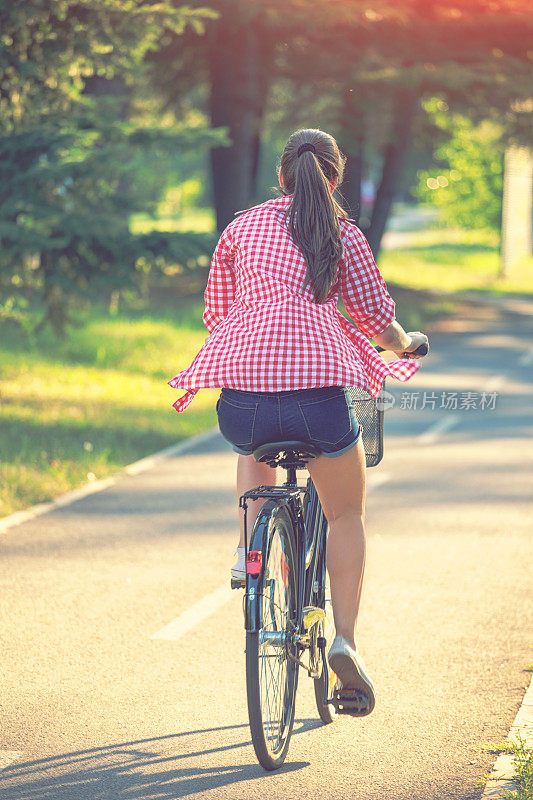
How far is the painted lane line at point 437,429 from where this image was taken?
41.5 feet

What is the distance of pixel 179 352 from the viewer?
61.4ft

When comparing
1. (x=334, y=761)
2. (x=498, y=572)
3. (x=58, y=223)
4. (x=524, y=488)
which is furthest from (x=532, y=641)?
(x=58, y=223)

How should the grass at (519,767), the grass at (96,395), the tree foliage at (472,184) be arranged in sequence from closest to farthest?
1. the grass at (519,767)
2. the grass at (96,395)
3. the tree foliage at (472,184)

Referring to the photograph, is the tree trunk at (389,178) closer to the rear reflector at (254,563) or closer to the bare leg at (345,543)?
the bare leg at (345,543)

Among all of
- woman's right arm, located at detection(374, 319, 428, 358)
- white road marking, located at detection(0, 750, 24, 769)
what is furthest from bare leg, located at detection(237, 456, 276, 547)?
white road marking, located at detection(0, 750, 24, 769)

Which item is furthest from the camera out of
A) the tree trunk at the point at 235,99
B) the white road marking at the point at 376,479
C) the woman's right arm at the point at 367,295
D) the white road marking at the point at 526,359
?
the tree trunk at the point at 235,99

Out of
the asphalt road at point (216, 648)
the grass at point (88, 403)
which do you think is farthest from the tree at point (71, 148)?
the asphalt road at point (216, 648)

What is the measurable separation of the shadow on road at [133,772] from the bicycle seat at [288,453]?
3.47 feet

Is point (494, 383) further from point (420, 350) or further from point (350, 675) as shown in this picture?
point (350, 675)

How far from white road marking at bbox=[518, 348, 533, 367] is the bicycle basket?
15.6 metres

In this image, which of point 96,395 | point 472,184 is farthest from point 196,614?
point 472,184

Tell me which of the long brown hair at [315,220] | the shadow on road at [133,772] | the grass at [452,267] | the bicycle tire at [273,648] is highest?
the long brown hair at [315,220]

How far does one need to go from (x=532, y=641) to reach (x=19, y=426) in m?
7.00

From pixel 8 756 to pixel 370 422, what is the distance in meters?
1.73
